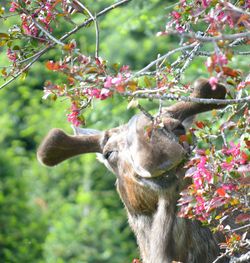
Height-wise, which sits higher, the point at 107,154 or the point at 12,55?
the point at 12,55

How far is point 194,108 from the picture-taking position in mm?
6695

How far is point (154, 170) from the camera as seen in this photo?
5.92 m

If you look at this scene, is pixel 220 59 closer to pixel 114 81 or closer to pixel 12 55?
pixel 114 81

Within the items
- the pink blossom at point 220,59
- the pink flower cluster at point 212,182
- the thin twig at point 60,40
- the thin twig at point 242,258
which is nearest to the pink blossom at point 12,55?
the thin twig at point 60,40

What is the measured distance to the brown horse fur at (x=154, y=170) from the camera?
19.4 ft

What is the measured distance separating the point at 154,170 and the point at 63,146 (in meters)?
1.42

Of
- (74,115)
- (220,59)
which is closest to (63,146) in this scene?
(74,115)

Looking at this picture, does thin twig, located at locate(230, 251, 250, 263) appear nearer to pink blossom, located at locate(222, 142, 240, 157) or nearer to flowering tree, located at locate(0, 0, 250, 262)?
flowering tree, located at locate(0, 0, 250, 262)

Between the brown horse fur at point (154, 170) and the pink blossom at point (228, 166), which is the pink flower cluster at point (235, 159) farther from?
the brown horse fur at point (154, 170)

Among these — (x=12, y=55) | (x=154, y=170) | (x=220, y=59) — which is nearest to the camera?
(x=220, y=59)

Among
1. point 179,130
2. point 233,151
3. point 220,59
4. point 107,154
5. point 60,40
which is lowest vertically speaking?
point 107,154

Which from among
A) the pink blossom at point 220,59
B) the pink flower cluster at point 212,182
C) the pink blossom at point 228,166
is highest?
the pink blossom at point 220,59

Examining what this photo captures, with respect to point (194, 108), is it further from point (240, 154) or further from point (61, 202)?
point (61, 202)

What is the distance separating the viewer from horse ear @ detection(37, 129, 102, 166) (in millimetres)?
7141
